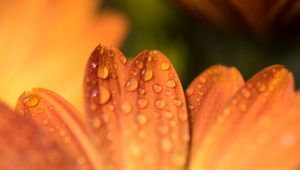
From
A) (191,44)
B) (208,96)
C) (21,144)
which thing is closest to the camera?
(21,144)

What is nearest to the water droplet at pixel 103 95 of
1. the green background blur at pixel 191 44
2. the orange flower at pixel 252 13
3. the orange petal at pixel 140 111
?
the orange petal at pixel 140 111

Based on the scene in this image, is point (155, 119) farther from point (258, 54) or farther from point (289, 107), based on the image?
→ point (258, 54)

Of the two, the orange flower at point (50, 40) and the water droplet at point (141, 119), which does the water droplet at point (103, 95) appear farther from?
the orange flower at point (50, 40)

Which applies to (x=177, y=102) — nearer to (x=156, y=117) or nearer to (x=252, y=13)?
(x=156, y=117)

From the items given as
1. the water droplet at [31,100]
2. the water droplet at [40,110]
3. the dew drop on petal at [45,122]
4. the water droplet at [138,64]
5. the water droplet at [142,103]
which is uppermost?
the water droplet at [138,64]

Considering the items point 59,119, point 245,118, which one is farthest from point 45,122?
point 245,118

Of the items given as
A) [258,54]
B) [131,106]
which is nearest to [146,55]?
[131,106]
